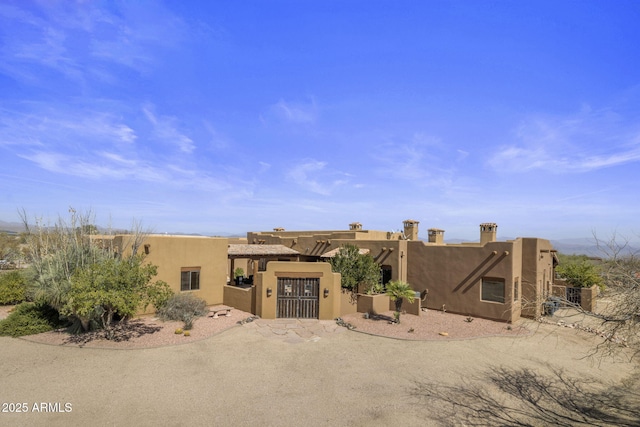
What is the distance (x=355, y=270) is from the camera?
20.5 meters

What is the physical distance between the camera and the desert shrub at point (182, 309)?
704 inches

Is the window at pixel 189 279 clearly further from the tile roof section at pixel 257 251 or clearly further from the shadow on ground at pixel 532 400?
the shadow on ground at pixel 532 400

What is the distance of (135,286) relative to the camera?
14602 millimetres

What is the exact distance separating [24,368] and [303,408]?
31.3 ft

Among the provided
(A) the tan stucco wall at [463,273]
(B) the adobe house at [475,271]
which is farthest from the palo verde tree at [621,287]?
(A) the tan stucco wall at [463,273]

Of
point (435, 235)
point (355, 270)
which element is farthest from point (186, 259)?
point (435, 235)

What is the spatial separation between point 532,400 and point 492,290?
34.6ft

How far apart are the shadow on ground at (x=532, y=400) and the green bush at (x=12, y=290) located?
2348cm

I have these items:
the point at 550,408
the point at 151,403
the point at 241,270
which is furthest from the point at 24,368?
the point at 241,270

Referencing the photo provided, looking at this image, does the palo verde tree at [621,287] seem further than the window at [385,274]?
No

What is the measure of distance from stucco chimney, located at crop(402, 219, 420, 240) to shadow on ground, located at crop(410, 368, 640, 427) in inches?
590

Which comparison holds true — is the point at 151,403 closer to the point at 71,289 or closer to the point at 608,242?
the point at 71,289

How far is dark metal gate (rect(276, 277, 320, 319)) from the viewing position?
18844 mm

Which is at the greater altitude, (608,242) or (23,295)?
(608,242)
